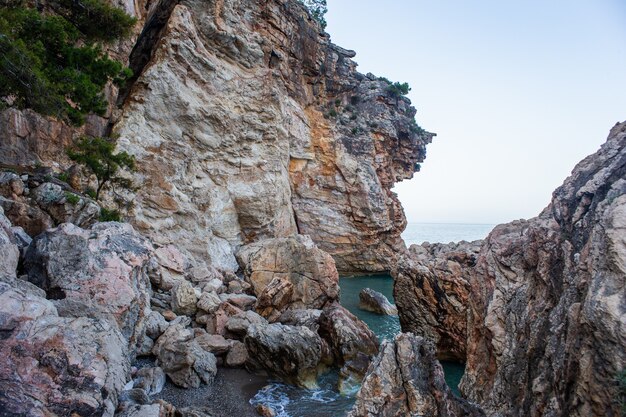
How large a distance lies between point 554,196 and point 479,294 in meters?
2.90

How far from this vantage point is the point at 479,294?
936 centimetres

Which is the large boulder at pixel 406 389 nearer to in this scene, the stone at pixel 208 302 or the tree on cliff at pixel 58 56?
the stone at pixel 208 302

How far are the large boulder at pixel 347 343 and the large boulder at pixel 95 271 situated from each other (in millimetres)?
6429

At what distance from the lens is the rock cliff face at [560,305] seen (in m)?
4.69

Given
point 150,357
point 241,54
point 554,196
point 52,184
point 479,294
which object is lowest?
point 150,357

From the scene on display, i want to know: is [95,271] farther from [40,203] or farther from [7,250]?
[40,203]

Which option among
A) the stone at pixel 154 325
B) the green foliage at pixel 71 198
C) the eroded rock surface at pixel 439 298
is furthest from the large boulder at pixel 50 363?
the eroded rock surface at pixel 439 298

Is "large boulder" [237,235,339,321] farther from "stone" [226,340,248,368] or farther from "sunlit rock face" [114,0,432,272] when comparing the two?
"stone" [226,340,248,368]

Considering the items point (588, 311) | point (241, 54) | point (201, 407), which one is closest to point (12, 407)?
point (201, 407)

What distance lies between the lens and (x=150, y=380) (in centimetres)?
976

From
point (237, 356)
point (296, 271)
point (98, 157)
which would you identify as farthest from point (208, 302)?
point (98, 157)

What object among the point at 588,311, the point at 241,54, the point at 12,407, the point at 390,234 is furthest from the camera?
the point at 390,234

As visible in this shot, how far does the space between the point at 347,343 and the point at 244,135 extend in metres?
19.2

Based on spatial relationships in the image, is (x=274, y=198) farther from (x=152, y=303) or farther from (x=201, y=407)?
(x=201, y=407)
